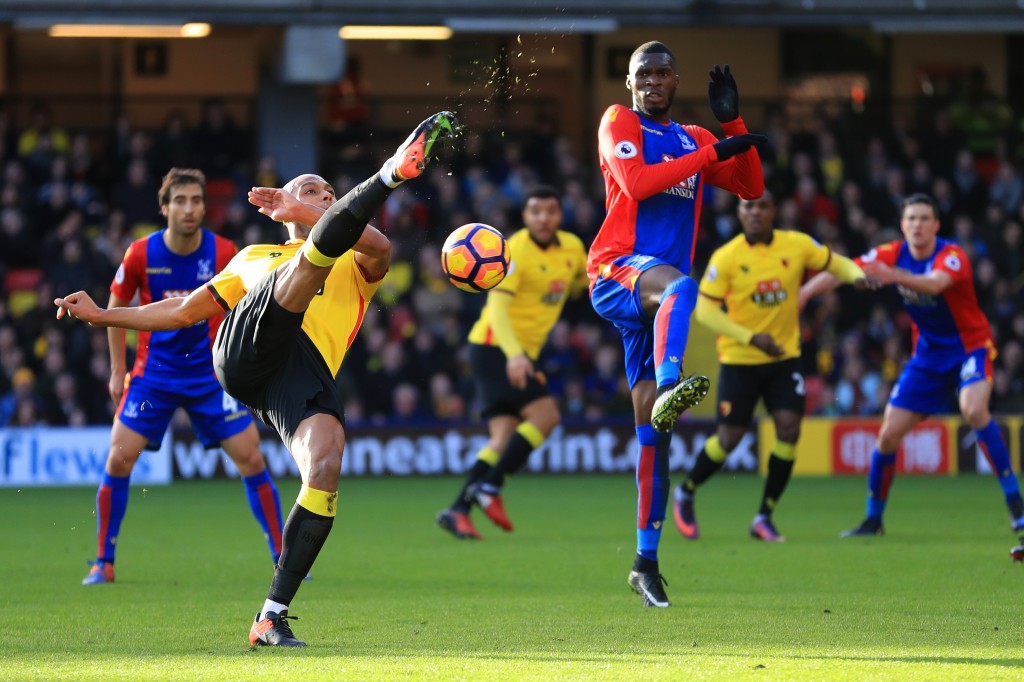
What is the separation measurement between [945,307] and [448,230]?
1022 centimetres

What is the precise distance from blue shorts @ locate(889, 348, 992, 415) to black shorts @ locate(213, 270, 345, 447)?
5.39 m

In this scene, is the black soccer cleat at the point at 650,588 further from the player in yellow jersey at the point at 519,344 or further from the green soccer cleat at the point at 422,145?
the player in yellow jersey at the point at 519,344

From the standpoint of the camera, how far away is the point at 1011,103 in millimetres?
25219

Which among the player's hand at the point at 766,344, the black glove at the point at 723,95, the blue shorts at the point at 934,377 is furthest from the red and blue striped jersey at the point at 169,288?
the blue shorts at the point at 934,377

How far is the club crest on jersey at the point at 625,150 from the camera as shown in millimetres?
7312

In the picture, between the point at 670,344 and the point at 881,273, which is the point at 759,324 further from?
the point at 670,344

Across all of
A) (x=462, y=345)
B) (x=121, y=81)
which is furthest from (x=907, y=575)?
(x=121, y=81)

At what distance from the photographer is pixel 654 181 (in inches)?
285

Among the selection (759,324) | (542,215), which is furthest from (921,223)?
(542,215)

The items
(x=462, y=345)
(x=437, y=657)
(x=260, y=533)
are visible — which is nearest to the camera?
(x=437, y=657)

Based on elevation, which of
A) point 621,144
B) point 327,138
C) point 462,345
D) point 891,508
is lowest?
point 891,508

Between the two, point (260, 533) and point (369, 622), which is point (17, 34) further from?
point (369, 622)

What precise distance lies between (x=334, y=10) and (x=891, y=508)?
1086cm

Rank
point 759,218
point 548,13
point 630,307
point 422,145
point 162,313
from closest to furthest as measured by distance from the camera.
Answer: point 422,145, point 162,313, point 630,307, point 759,218, point 548,13
